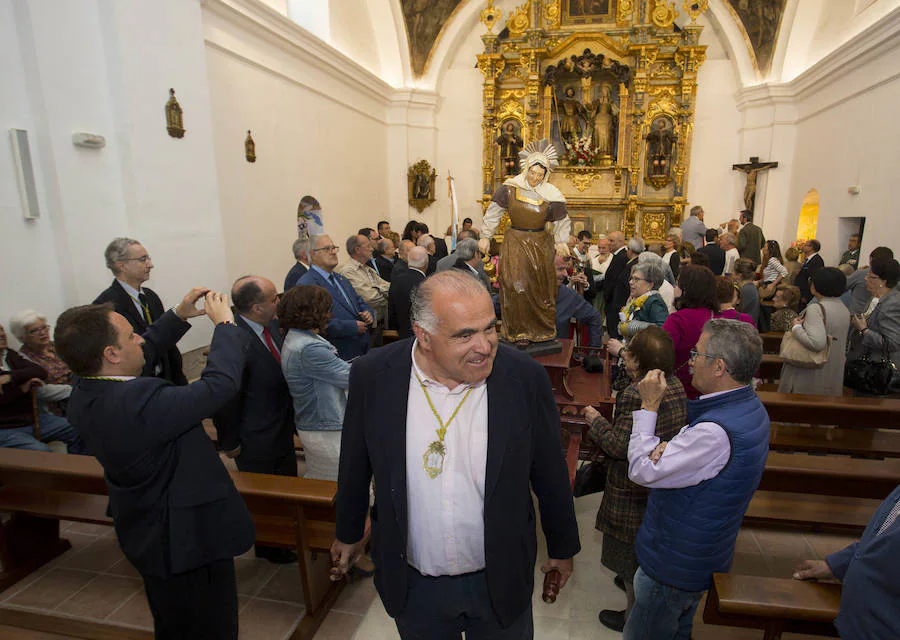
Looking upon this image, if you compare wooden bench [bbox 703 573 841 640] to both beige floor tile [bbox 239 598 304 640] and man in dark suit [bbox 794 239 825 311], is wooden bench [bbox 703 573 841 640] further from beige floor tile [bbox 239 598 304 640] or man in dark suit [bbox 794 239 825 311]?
Result: man in dark suit [bbox 794 239 825 311]

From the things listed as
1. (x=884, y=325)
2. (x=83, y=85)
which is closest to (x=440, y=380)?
(x=884, y=325)

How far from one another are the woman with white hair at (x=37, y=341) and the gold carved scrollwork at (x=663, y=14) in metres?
13.9

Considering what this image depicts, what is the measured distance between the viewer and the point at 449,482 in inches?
66.8

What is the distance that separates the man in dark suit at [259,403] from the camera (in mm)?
2938

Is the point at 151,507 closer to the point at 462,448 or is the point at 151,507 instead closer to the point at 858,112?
the point at 462,448

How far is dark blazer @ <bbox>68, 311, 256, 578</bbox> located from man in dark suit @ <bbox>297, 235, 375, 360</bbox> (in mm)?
2457

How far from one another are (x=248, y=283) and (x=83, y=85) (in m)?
3.38

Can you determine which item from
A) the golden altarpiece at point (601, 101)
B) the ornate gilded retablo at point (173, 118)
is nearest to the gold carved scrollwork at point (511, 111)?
the golden altarpiece at point (601, 101)

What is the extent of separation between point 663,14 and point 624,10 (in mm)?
920

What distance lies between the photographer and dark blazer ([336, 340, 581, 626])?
168 centimetres

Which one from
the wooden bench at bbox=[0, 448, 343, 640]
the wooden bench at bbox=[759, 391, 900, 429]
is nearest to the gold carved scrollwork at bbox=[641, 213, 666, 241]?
the wooden bench at bbox=[759, 391, 900, 429]

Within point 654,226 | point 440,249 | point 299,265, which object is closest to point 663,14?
point 654,226

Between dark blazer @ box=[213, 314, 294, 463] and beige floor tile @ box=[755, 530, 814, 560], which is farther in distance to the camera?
beige floor tile @ box=[755, 530, 814, 560]

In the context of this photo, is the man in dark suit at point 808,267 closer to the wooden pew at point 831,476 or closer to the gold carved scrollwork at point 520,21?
the wooden pew at point 831,476
